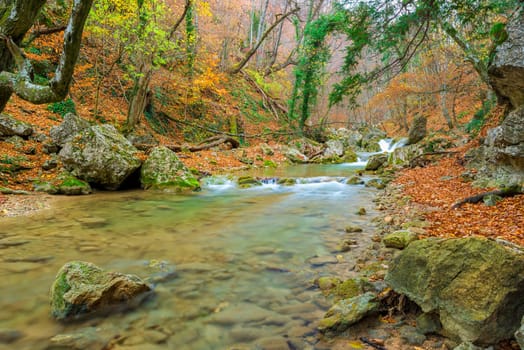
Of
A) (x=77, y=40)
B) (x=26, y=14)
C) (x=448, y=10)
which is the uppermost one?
(x=448, y=10)

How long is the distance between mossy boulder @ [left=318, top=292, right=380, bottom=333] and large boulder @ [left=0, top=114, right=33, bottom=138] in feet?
35.9

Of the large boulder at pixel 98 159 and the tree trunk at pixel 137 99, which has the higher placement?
the tree trunk at pixel 137 99

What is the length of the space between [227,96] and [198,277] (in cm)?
2181

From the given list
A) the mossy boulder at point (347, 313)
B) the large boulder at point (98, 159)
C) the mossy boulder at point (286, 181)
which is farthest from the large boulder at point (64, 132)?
the mossy boulder at point (347, 313)

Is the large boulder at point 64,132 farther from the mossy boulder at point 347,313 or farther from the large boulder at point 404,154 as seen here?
the large boulder at point 404,154

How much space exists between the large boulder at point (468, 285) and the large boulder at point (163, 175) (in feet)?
26.0

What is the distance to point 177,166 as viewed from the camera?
32.8 feet

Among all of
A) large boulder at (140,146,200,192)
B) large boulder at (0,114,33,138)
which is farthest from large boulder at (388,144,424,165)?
large boulder at (0,114,33,138)

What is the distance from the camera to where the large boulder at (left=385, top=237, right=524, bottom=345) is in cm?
199

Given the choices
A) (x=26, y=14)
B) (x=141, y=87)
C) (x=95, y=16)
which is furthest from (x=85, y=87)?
(x=26, y=14)

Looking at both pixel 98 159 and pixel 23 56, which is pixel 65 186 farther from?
pixel 23 56

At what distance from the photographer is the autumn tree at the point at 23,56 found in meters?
4.79

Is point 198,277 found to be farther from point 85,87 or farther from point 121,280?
point 85,87

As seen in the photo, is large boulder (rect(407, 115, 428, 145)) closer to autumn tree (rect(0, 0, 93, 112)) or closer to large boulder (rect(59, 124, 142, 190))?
large boulder (rect(59, 124, 142, 190))
